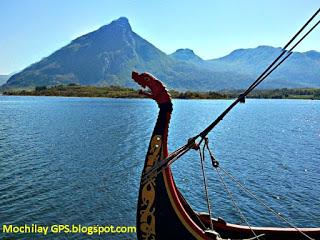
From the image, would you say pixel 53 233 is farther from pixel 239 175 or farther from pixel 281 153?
pixel 281 153

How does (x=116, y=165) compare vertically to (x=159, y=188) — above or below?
below

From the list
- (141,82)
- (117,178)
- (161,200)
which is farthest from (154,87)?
Answer: (117,178)

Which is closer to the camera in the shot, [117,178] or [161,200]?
[161,200]

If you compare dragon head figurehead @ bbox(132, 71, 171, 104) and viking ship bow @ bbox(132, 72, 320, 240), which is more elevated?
dragon head figurehead @ bbox(132, 71, 171, 104)

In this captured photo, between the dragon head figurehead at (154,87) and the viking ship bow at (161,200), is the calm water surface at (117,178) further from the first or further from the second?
the dragon head figurehead at (154,87)

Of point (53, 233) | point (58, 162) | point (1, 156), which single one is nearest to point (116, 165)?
point (58, 162)

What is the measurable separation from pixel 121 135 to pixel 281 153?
23.8 metres

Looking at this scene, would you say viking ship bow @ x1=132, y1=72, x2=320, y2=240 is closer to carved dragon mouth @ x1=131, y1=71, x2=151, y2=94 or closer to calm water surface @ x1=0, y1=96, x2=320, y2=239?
carved dragon mouth @ x1=131, y1=71, x2=151, y2=94

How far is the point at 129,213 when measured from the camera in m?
20.2

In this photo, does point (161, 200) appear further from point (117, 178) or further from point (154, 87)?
point (117, 178)

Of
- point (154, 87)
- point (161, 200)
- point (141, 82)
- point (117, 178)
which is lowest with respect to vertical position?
point (117, 178)

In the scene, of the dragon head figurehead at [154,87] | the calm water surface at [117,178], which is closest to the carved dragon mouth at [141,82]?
the dragon head figurehead at [154,87]

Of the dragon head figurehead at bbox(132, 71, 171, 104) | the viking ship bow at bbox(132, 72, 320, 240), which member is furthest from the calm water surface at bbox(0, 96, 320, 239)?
the dragon head figurehead at bbox(132, 71, 171, 104)

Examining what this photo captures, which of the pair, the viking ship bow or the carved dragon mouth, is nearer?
the viking ship bow
